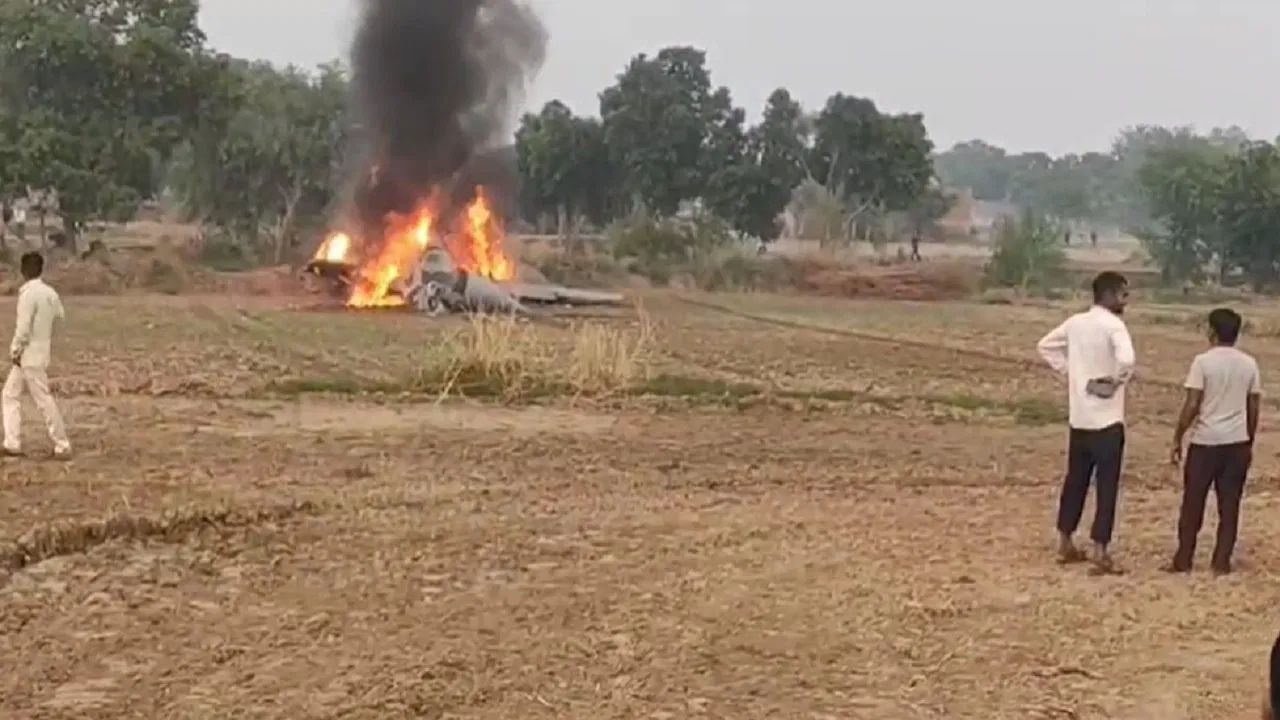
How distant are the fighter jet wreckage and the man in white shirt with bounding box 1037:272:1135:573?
27086 millimetres

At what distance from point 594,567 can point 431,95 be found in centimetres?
3404

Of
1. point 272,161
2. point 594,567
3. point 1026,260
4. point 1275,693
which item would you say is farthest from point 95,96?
point 1275,693

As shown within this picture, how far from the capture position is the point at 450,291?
39.9m

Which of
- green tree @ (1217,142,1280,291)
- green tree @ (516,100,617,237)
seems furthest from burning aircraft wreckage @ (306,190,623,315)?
green tree @ (1217,142,1280,291)

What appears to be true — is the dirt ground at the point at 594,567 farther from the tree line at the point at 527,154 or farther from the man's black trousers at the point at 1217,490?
the tree line at the point at 527,154

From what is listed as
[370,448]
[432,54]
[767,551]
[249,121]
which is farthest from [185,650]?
[249,121]

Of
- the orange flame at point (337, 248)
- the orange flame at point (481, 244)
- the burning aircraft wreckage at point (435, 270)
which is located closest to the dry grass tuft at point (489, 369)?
the burning aircraft wreckage at point (435, 270)

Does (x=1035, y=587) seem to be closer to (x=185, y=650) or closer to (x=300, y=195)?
(x=185, y=650)

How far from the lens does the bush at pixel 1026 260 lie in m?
59.2

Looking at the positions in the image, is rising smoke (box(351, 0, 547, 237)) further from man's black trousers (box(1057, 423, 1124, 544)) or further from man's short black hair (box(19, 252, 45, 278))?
man's black trousers (box(1057, 423, 1124, 544))

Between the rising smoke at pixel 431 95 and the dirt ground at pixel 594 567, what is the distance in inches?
867

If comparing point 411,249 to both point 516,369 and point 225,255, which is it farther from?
point 516,369

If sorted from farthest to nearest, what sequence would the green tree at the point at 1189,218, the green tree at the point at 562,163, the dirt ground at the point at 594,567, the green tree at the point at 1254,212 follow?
the green tree at the point at 562,163, the green tree at the point at 1189,218, the green tree at the point at 1254,212, the dirt ground at the point at 594,567

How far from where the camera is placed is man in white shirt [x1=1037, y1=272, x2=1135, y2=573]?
34.7ft
